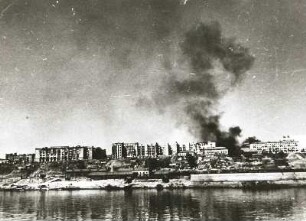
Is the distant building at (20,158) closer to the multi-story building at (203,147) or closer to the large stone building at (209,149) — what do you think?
the multi-story building at (203,147)

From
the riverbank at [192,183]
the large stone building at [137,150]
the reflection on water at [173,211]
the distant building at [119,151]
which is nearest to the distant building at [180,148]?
the large stone building at [137,150]

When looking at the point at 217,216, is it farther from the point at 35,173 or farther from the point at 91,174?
the point at 35,173

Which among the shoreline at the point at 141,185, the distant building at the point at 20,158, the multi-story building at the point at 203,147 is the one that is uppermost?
the multi-story building at the point at 203,147

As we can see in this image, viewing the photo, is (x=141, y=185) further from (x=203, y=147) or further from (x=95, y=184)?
(x=203, y=147)

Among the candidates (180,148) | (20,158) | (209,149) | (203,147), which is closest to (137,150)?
(180,148)

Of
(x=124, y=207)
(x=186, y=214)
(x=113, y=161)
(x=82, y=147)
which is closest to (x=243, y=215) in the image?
(x=186, y=214)
